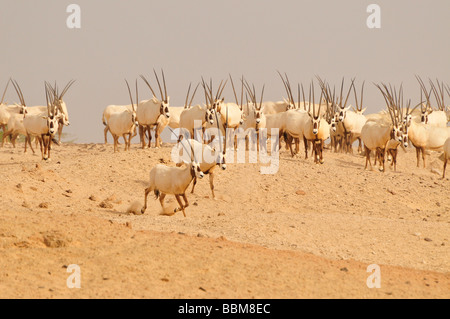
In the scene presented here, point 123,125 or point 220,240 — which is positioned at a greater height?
point 123,125

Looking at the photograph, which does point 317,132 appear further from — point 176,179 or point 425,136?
point 176,179

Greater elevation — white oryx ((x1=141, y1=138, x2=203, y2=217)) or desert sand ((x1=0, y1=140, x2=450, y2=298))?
white oryx ((x1=141, y1=138, x2=203, y2=217))

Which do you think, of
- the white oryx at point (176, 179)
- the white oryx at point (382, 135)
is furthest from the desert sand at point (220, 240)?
the white oryx at point (382, 135)

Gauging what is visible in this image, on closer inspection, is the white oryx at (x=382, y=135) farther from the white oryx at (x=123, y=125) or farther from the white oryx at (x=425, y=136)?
the white oryx at (x=123, y=125)

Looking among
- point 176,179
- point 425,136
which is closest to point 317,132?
point 425,136

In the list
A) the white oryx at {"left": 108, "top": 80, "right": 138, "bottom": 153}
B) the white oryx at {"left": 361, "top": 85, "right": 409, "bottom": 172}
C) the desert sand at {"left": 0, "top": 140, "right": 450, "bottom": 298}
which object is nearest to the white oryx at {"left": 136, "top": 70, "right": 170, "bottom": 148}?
the white oryx at {"left": 108, "top": 80, "right": 138, "bottom": 153}

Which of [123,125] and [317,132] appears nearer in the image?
[317,132]

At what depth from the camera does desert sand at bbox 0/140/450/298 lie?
7.26m

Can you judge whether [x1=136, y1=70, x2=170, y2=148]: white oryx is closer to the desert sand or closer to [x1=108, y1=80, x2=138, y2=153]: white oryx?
[x1=108, y1=80, x2=138, y2=153]: white oryx

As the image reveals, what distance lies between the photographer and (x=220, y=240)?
366 inches

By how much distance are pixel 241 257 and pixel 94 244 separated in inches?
76.9

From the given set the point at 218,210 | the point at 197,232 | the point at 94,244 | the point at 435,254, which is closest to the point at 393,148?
the point at 218,210

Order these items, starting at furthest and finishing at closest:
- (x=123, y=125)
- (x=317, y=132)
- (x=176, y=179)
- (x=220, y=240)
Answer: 1. (x=123, y=125)
2. (x=317, y=132)
3. (x=176, y=179)
4. (x=220, y=240)
